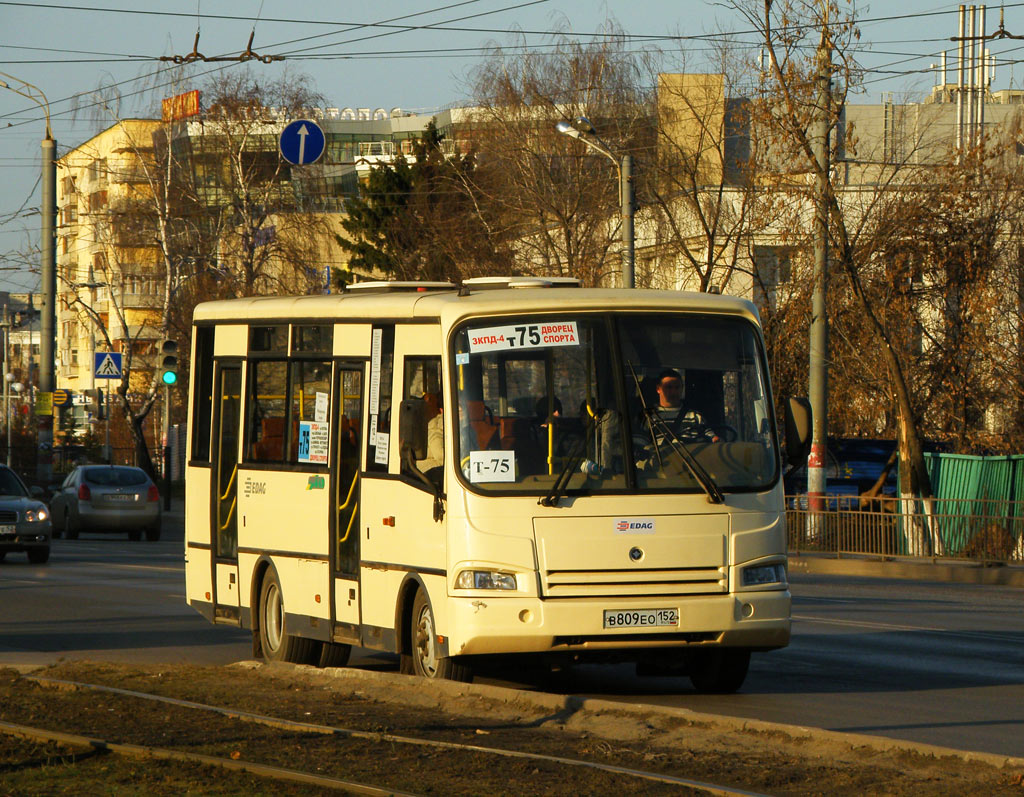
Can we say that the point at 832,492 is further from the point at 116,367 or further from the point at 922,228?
the point at 116,367

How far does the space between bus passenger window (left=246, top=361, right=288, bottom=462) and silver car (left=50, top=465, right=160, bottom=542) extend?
23.3 m

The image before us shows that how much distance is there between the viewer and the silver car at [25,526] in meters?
27.2

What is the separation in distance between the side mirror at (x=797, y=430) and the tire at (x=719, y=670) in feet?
4.30

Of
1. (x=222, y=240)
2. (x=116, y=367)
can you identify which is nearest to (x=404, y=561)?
(x=116, y=367)

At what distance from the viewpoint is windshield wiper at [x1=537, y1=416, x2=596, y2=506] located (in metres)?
11.0

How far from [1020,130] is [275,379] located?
2847 cm

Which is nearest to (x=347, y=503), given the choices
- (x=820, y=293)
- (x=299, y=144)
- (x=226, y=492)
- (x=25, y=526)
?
(x=226, y=492)

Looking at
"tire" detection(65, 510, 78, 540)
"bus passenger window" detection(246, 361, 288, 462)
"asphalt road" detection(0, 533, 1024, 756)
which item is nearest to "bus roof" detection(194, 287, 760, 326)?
"bus passenger window" detection(246, 361, 288, 462)

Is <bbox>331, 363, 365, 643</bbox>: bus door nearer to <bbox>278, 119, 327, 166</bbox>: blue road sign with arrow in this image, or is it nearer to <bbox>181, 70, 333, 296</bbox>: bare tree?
<bbox>278, 119, 327, 166</bbox>: blue road sign with arrow

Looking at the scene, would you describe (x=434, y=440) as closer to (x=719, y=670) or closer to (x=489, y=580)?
(x=489, y=580)

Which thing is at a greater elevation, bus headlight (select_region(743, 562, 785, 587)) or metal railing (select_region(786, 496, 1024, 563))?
bus headlight (select_region(743, 562, 785, 587))

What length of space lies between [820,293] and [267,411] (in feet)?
58.0

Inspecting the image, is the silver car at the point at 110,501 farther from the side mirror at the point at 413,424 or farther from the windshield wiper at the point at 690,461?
the windshield wiper at the point at 690,461

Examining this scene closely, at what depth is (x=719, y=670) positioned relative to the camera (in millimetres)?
11828
